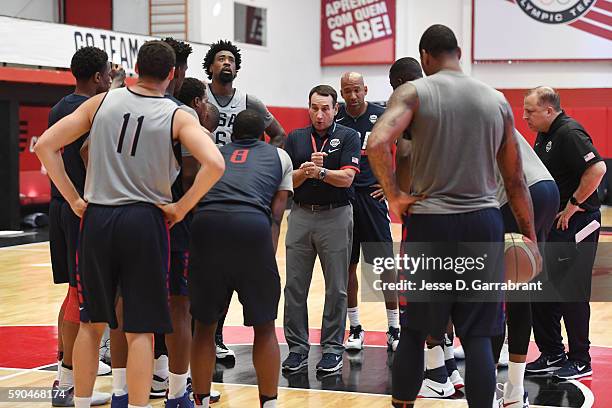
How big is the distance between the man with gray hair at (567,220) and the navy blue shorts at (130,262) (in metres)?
2.85

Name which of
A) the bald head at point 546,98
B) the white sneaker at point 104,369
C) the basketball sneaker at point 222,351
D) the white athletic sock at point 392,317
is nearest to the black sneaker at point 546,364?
the white athletic sock at point 392,317

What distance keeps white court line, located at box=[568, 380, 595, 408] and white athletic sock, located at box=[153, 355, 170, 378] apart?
251cm

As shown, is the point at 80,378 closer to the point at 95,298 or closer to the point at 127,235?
the point at 95,298

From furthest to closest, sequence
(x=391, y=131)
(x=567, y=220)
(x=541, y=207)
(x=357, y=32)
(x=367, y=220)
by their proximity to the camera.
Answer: (x=357, y=32) < (x=367, y=220) < (x=567, y=220) < (x=541, y=207) < (x=391, y=131)

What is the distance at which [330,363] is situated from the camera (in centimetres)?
644

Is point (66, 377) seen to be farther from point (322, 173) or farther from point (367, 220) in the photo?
point (367, 220)

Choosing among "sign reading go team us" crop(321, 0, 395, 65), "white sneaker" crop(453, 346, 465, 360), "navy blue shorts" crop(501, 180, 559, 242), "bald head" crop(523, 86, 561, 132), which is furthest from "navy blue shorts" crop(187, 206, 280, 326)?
"sign reading go team us" crop(321, 0, 395, 65)

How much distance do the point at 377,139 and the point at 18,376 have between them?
3.28 metres

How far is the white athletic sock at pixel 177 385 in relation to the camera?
5.15 meters

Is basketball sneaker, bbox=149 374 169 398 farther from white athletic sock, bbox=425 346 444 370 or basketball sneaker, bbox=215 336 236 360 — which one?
white athletic sock, bbox=425 346 444 370

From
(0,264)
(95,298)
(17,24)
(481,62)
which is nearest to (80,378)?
(95,298)

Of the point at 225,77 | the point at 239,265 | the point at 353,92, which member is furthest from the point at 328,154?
the point at 239,265

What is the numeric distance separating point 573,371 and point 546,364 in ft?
0.70

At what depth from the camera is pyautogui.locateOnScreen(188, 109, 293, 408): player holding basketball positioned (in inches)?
190
